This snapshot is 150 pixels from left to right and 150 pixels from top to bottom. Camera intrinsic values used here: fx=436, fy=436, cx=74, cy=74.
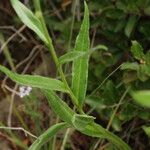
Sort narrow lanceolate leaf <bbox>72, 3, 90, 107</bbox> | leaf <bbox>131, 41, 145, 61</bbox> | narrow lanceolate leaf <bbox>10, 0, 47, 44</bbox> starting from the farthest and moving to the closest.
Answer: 1. leaf <bbox>131, 41, 145, 61</bbox>
2. narrow lanceolate leaf <bbox>72, 3, 90, 107</bbox>
3. narrow lanceolate leaf <bbox>10, 0, 47, 44</bbox>

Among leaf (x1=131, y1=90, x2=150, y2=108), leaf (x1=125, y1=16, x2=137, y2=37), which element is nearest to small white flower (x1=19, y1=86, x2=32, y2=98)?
leaf (x1=125, y1=16, x2=137, y2=37)

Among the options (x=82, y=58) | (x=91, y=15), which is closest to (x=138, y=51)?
(x=82, y=58)

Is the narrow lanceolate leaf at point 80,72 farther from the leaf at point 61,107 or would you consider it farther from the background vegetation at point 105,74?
the background vegetation at point 105,74

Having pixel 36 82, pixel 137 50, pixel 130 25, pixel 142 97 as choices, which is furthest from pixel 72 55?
pixel 130 25

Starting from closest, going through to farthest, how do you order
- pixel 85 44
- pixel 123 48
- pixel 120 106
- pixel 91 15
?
pixel 85 44
pixel 120 106
pixel 123 48
pixel 91 15

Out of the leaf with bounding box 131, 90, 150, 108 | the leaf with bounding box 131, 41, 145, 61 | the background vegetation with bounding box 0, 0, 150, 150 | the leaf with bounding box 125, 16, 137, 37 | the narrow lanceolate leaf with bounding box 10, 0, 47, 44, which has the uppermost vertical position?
the leaf with bounding box 131, 90, 150, 108

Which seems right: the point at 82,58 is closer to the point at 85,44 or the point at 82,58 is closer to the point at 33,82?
the point at 85,44

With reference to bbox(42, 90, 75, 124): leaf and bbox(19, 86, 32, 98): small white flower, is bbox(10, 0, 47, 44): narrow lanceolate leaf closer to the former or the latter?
bbox(42, 90, 75, 124): leaf
